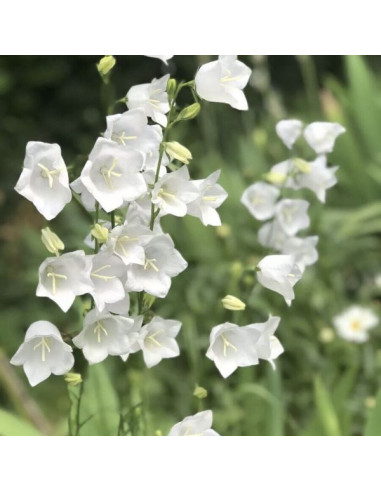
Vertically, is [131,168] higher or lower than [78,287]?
higher

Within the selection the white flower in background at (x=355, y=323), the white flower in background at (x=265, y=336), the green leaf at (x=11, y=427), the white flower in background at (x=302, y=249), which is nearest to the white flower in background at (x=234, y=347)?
the white flower in background at (x=265, y=336)

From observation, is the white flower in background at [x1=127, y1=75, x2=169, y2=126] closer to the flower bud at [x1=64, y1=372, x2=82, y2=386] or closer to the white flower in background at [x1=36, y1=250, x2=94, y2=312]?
the white flower in background at [x1=36, y1=250, x2=94, y2=312]

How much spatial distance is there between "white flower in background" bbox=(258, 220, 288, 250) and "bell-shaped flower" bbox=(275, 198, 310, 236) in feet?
0.05

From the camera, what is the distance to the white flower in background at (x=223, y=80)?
1.02 m

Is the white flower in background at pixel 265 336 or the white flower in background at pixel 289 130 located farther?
the white flower in background at pixel 289 130

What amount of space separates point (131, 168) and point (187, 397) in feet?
4.94

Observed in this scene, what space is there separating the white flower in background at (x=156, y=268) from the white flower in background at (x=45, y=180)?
116 millimetres

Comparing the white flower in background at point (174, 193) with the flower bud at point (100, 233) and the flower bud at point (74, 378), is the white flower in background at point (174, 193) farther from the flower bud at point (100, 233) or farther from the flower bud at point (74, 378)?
the flower bud at point (74, 378)

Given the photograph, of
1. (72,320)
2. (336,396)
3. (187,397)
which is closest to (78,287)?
(336,396)

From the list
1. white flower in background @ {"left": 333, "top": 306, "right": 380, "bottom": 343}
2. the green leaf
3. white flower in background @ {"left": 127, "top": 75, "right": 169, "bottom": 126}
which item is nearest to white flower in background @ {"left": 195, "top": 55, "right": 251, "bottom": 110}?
white flower in background @ {"left": 127, "top": 75, "right": 169, "bottom": 126}

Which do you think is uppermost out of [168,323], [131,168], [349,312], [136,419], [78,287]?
[131,168]

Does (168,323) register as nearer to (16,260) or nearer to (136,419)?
(136,419)

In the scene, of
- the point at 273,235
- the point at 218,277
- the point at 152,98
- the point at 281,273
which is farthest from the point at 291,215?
the point at 218,277

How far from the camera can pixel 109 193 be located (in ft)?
2.98
